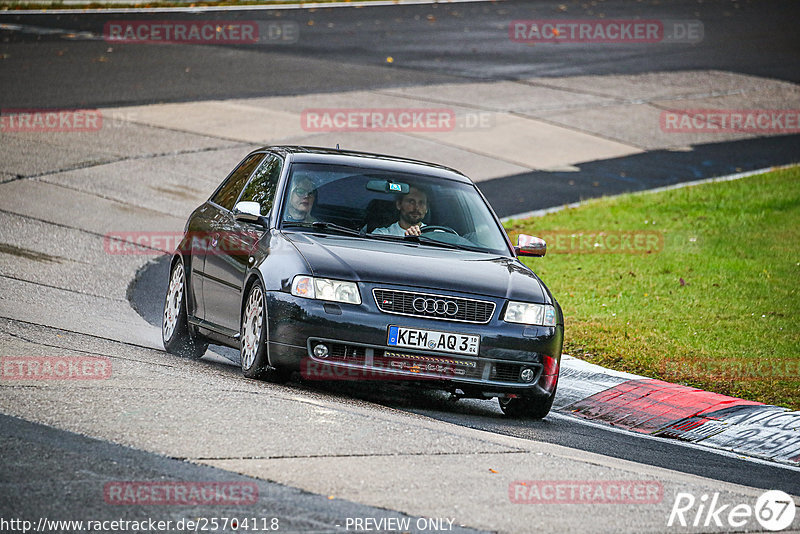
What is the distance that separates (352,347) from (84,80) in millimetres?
17173

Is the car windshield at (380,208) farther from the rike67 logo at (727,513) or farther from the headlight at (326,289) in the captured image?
the rike67 logo at (727,513)

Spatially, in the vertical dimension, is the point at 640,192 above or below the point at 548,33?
below

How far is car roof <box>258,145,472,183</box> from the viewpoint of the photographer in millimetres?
9242

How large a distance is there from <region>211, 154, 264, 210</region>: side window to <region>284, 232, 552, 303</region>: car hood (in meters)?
1.49

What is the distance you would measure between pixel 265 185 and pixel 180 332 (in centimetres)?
141

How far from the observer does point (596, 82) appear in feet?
88.9

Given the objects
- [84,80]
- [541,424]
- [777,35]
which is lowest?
[541,424]

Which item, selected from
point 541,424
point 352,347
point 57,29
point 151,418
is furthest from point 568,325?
point 57,29

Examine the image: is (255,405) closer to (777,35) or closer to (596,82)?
(596,82)

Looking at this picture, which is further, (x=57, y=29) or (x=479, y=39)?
(x=479, y=39)
